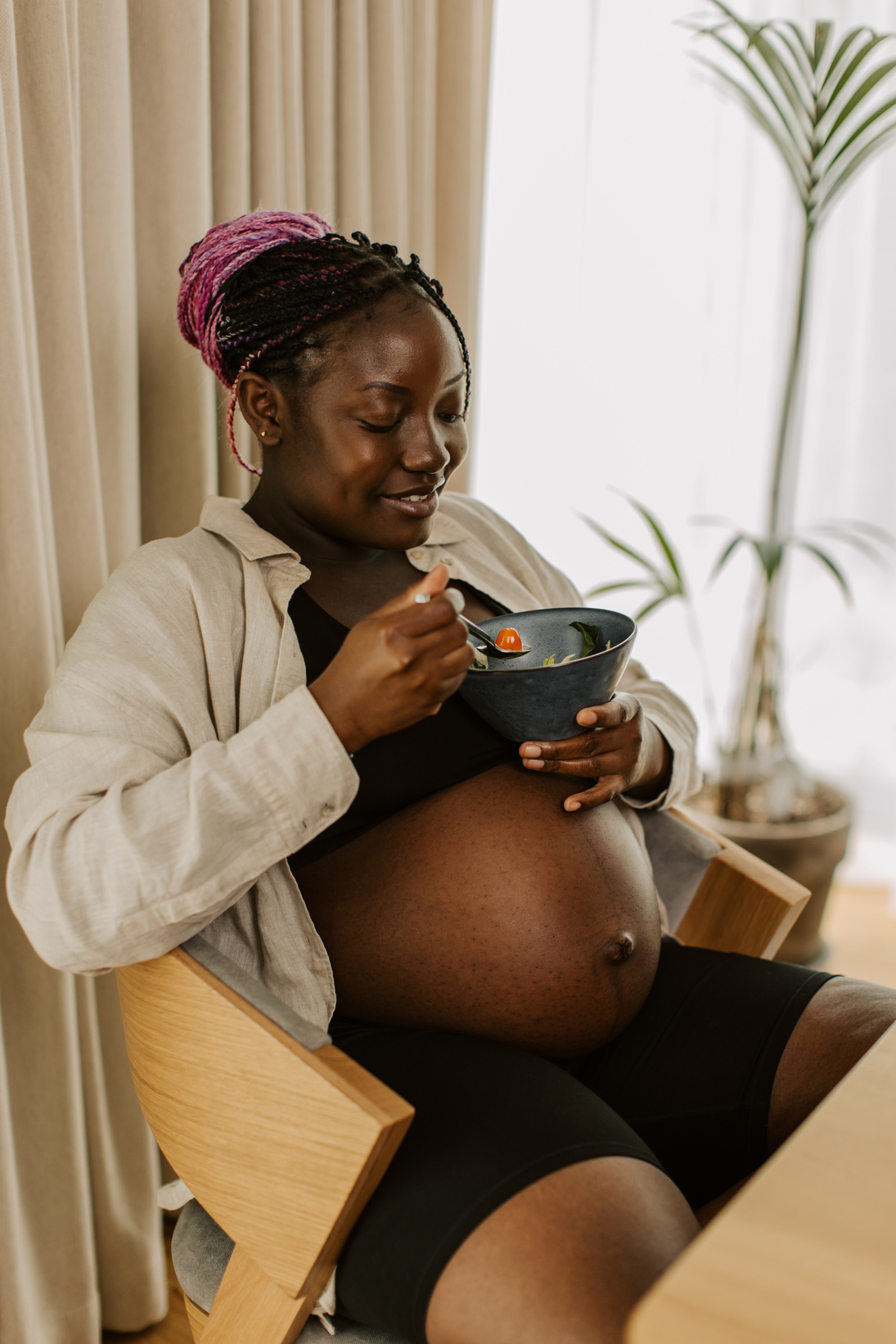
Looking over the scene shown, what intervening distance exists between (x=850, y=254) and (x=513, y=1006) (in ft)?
6.95

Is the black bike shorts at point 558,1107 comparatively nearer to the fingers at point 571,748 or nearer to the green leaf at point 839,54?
the fingers at point 571,748

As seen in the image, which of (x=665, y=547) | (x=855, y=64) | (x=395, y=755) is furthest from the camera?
(x=665, y=547)

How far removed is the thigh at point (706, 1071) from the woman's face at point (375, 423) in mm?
580

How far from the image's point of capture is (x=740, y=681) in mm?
2344

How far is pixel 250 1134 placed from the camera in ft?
2.66

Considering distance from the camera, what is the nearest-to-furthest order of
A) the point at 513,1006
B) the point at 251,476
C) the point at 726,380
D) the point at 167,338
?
the point at 513,1006
the point at 167,338
the point at 251,476
the point at 726,380

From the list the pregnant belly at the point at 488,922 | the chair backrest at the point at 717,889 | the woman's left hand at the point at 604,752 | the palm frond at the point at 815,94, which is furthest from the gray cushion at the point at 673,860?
the palm frond at the point at 815,94

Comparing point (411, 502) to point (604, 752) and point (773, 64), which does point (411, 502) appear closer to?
point (604, 752)

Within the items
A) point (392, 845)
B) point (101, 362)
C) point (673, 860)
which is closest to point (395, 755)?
point (392, 845)

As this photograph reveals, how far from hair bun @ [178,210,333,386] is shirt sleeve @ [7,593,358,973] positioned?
430 millimetres

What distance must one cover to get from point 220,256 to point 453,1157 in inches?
34.8

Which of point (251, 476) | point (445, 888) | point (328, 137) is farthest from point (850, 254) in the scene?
point (445, 888)

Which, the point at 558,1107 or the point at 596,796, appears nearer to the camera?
the point at 558,1107

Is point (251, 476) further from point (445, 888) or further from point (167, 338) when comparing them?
point (445, 888)
